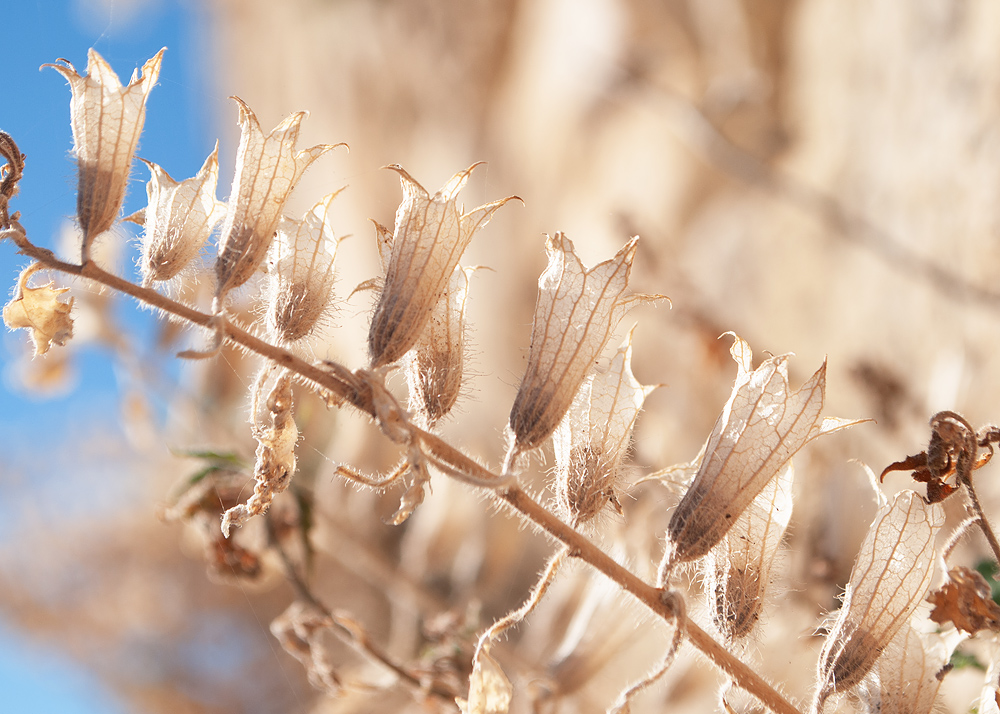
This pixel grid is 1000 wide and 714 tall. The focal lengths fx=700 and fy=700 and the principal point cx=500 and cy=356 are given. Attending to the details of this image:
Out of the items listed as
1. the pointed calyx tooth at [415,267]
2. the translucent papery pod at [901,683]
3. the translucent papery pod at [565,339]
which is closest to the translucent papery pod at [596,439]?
the translucent papery pod at [565,339]

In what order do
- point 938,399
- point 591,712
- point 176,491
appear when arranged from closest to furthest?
1. point 176,491
2. point 591,712
3. point 938,399

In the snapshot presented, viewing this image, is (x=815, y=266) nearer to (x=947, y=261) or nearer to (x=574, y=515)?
(x=947, y=261)

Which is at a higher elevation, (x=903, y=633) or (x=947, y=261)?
(x=947, y=261)

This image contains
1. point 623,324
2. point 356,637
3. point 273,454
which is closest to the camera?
point 273,454

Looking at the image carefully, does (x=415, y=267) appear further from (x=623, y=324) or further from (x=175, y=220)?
(x=623, y=324)

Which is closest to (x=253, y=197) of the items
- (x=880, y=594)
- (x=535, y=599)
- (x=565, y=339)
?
(x=565, y=339)

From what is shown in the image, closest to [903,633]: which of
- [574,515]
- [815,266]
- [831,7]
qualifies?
[574,515]
